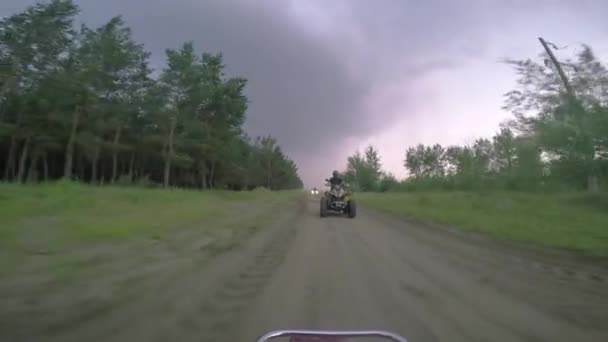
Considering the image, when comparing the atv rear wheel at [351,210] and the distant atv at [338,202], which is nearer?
the atv rear wheel at [351,210]

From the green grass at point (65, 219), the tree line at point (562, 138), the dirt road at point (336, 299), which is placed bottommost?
the dirt road at point (336, 299)

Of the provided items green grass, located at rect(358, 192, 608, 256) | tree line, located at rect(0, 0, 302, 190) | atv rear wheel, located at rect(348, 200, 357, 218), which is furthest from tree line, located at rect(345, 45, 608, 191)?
tree line, located at rect(0, 0, 302, 190)

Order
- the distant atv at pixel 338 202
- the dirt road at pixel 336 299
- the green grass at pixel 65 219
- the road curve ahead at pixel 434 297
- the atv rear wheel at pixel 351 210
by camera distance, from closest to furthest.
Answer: the dirt road at pixel 336 299
the road curve ahead at pixel 434 297
the green grass at pixel 65 219
the atv rear wheel at pixel 351 210
the distant atv at pixel 338 202

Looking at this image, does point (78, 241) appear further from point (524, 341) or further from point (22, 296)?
point (524, 341)

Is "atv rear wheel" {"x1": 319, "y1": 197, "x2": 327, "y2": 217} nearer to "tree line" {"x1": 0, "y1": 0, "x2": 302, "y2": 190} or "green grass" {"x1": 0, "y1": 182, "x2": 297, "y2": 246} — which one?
"green grass" {"x1": 0, "y1": 182, "x2": 297, "y2": 246}

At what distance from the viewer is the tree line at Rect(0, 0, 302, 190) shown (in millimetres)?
31359

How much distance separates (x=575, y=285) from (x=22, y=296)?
277 inches

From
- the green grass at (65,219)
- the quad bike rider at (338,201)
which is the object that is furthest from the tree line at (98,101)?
the quad bike rider at (338,201)

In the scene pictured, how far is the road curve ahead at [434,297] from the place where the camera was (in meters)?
3.49

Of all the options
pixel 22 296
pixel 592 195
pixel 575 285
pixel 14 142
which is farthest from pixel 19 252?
pixel 14 142

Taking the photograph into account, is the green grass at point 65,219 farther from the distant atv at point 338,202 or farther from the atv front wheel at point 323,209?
the distant atv at point 338,202

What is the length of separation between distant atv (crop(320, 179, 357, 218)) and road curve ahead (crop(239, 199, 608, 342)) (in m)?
9.18

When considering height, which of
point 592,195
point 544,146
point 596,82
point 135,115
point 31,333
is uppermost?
point 135,115

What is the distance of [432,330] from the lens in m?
3.40
